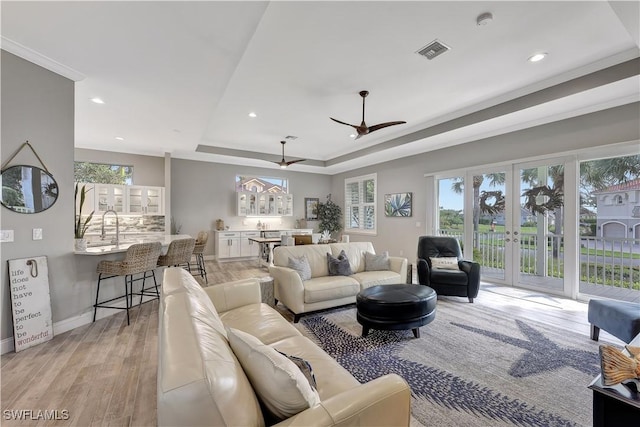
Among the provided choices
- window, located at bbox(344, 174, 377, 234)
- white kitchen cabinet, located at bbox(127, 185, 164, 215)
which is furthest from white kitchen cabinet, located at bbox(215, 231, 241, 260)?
window, located at bbox(344, 174, 377, 234)

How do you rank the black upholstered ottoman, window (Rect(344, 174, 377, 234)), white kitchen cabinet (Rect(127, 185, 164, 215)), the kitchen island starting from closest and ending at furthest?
the black upholstered ottoman
the kitchen island
white kitchen cabinet (Rect(127, 185, 164, 215))
window (Rect(344, 174, 377, 234))

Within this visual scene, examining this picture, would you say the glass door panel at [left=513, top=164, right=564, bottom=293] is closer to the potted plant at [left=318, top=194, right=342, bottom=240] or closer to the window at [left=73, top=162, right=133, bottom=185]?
the potted plant at [left=318, top=194, right=342, bottom=240]

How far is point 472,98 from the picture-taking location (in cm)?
412

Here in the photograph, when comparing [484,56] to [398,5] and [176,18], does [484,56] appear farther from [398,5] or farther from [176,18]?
[176,18]

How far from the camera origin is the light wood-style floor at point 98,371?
183 cm

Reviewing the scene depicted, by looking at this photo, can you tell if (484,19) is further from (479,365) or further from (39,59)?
(39,59)

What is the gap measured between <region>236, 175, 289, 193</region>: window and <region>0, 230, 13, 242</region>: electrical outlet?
5520 mm

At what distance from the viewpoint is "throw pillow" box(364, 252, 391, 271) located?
4.06 metres

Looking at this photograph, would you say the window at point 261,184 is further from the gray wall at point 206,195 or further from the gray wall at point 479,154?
the gray wall at point 479,154

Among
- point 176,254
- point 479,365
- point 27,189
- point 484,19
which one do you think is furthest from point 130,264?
point 484,19

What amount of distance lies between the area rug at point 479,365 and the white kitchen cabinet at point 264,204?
5.22 metres

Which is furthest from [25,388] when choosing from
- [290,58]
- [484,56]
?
[484,56]

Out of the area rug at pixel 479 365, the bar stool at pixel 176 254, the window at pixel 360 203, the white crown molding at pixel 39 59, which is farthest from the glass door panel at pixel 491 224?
the white crown molding at pixel 39 59

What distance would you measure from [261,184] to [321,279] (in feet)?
18.3
